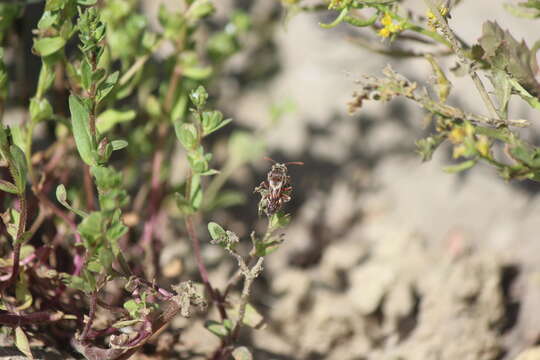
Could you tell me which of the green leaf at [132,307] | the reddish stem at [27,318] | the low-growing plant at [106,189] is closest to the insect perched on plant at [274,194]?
the low-growing plant at [106,189]

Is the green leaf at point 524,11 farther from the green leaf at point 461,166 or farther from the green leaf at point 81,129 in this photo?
the green leaf at point 81,129

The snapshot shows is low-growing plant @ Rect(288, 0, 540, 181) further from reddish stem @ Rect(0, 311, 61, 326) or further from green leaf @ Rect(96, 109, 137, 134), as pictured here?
reddish stem @ Rect(0, 311, 61, 326)

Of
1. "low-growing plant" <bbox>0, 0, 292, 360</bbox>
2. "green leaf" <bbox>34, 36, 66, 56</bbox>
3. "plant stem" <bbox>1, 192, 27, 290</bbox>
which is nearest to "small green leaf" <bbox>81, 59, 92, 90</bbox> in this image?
"low-growing plant" <bbox>0, 0, 292, 360</bbox>

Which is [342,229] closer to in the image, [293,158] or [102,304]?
[293,158]

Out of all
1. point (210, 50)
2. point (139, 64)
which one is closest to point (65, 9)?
point (139, 64)

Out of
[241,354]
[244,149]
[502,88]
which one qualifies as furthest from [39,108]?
[502,88]

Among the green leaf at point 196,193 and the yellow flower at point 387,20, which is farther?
the green leaf at point 196,193

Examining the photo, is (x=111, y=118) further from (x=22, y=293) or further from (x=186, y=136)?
(x=22, y=293)
